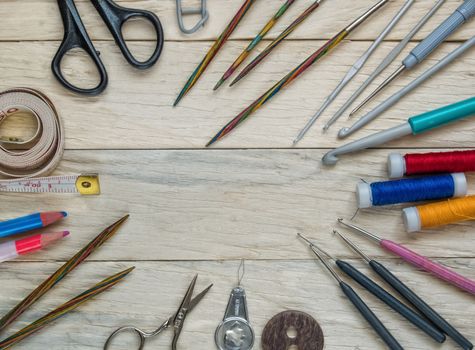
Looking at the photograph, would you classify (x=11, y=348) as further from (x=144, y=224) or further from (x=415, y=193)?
(x=415, y=193)

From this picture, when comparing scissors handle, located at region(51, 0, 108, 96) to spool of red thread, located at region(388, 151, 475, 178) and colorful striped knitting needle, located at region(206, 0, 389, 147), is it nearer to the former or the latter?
colorful striped knitting needle, located at region(206, 0, 389, 147)

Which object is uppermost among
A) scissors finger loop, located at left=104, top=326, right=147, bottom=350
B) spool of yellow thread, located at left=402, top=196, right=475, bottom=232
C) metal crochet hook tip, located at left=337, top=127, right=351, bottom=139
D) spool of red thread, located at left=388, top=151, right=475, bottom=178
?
metal crochet hook tip, located at left=337, top=127, right=351, bottom=139

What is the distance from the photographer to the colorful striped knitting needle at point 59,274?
4.43ft

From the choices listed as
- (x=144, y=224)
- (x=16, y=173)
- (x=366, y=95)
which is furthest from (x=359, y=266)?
(x=16, y=173)

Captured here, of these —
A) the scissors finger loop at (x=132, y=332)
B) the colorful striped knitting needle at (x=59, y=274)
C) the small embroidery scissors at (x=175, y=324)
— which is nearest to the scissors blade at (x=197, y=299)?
the small embroidery scissors at (x=175, y=324)

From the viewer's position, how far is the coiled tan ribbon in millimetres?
1315

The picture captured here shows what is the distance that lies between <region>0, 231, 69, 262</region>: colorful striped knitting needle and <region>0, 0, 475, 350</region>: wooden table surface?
33 millimetres

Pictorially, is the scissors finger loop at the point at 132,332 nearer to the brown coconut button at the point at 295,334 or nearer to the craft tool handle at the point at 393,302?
the brown coconut button at the point at 295,334

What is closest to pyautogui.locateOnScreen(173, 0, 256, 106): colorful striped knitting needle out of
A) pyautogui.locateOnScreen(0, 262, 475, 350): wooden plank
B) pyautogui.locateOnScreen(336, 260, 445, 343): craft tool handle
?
pyautogui.locateOnScreen(0, 262, 475, 350): wooden plank

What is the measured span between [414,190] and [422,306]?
0.24 metres

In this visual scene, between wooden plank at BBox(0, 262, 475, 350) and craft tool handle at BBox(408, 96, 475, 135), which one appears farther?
wooden plank at BBox(0, 262, 475, 350)

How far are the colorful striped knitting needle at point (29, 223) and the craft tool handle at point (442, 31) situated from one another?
2.55ft

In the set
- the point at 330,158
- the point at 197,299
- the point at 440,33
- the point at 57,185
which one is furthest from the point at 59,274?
the point at 440,33

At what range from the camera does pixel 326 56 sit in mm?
1335
